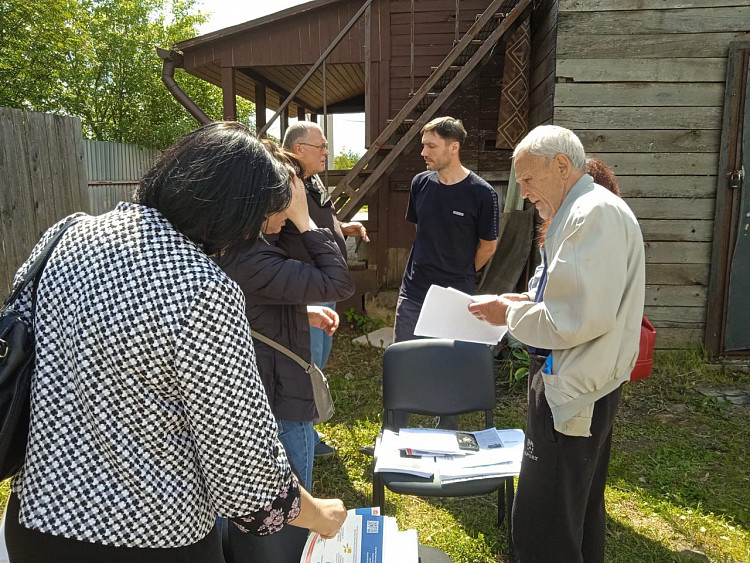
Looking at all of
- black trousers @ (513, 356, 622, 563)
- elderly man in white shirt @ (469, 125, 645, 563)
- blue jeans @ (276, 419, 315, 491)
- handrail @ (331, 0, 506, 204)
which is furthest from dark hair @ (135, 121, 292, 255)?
handrail @ (331, 0, 506, 204)

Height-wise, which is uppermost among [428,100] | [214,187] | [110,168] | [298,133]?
[428,100]

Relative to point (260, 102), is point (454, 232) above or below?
below

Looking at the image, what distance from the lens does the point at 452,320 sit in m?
2.51

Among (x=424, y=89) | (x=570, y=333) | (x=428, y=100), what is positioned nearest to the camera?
(x=570, y=333)

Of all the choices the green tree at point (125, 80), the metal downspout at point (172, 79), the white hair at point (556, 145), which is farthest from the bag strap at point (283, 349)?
the green tree at point (125, 80)

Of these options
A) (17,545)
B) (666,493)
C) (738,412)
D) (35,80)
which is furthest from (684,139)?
(35,80)

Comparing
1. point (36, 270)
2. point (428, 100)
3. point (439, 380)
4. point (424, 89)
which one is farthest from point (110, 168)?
point (36, 270)

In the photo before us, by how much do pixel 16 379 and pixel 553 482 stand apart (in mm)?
1631

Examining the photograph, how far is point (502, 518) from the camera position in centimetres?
294

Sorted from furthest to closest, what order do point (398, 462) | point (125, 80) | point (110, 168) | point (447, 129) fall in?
point (125, 80) < point (110, 168) < point (447, 129) < point (398, 462)

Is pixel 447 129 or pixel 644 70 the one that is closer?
pixel 447 129

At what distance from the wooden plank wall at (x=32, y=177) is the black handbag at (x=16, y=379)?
3.07m

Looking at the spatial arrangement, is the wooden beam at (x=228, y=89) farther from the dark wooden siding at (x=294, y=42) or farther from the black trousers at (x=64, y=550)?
the black trousers at (x=64, y=550)

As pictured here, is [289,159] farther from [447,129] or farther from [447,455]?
[447,129]
